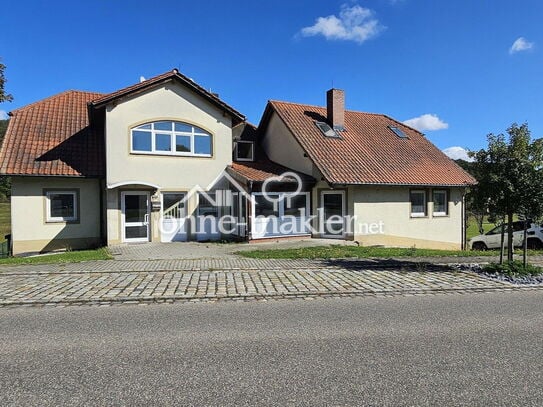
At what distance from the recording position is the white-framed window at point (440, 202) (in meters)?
21.4

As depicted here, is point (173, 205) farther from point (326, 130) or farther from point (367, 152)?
point (367, 152)

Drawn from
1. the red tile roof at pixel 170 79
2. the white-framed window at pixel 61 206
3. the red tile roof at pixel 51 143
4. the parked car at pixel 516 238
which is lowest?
the parked car at pixel 516 238

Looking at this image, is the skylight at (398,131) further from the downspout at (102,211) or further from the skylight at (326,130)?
the downspout at (102,211)

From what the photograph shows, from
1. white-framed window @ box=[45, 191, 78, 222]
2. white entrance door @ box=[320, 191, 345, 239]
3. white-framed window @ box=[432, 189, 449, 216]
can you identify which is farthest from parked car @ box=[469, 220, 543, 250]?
white-framed window @ box=[45, 191, 78, 222]

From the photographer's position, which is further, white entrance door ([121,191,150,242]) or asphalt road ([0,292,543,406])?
white entrance door ([121,191,150,242])

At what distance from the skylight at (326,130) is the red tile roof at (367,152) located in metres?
0.29

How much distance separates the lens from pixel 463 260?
510 inches

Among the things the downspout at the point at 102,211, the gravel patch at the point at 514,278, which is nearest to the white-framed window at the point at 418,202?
the gravel patch at the point at 514,278

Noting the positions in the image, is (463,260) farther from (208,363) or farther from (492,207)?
(208,363)

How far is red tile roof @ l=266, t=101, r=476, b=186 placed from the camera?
1888cm

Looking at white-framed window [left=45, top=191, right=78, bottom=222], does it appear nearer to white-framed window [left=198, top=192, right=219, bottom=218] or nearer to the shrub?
white-framed window [left=198, top=192, right=219, bottom=218]

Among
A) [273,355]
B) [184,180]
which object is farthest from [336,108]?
[273,355]

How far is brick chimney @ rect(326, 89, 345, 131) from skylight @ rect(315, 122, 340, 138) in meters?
0.39

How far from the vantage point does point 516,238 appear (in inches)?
814
